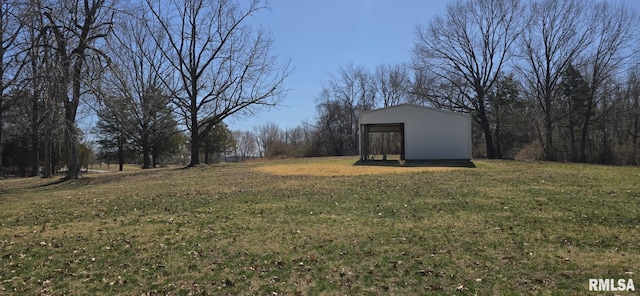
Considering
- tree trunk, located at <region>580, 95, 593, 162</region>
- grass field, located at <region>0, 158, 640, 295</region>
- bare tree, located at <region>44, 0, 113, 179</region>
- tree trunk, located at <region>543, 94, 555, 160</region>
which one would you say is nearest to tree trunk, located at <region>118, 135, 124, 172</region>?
bare tree, located at <region>44, 0, 113, 179</region>

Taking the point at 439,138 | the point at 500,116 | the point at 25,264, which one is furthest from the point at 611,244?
the point at 500,116

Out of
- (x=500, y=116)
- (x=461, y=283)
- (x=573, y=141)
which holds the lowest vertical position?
(x=461, y=283)

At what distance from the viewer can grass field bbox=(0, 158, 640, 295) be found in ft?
15.2

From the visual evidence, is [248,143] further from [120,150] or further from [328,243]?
[328,243]

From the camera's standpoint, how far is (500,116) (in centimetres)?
3838

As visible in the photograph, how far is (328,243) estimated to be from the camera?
6246 mm

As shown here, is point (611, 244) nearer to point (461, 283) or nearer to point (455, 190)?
point (461, 283)

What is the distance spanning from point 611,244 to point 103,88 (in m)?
16.0

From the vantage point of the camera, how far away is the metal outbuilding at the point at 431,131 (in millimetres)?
23938

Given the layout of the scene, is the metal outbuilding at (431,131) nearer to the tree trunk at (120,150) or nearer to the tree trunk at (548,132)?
the tree trunk at (548,132)

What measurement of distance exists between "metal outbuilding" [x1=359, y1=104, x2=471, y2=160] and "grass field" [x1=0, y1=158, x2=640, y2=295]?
41.9ft

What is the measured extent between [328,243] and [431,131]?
19384 millimetres

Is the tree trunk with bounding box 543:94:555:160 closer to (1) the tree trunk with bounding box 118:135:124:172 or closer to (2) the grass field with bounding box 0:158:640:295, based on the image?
(2) the grass field with bounding box 0:158:640:295

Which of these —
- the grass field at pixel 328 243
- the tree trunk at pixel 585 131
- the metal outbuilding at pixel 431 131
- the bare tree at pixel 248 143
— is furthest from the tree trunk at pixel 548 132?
the bare tree at pixel 248 143
